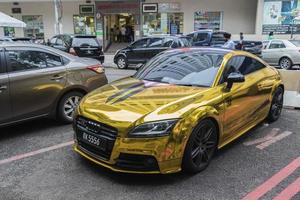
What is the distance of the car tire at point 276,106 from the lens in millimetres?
6368

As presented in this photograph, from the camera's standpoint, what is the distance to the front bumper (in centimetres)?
374

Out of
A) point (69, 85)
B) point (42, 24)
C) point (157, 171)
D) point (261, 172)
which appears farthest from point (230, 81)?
point (42, 24)

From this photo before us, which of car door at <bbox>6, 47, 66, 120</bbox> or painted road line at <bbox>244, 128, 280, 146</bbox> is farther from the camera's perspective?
car door at <bbox>6, 47, 66, 120</bbox>

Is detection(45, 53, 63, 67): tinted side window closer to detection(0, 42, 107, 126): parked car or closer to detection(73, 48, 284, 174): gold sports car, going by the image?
detection(0, 42, 107, 126): parked car

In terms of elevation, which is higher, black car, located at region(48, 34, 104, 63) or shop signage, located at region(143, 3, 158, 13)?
shop signage, located at region(143, 3, 158, 13)

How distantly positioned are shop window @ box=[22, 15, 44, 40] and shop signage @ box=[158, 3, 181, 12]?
413 inches

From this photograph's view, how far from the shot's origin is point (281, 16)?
2486cm

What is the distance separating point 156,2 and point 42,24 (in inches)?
401

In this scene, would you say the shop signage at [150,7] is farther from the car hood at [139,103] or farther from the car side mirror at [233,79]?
the car side mirror at [233,79]

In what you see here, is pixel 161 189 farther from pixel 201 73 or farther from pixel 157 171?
pixel 201 73

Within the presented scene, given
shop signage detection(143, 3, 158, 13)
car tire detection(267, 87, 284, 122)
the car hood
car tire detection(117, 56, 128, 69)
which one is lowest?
car tire detection(117, 56, 128, 69)

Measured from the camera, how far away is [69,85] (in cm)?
625

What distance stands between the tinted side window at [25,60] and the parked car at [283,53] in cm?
1317

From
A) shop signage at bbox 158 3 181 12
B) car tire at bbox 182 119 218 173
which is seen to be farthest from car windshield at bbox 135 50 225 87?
shop signage at bbox 158 3 181 12
